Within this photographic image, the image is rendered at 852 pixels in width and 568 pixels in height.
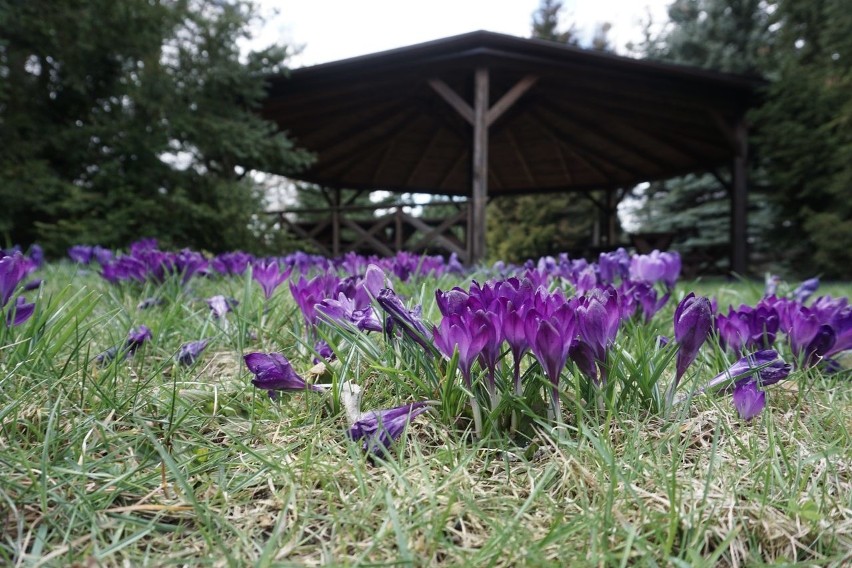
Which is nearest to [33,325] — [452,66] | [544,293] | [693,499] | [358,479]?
[358,479]

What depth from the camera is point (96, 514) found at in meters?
0.75

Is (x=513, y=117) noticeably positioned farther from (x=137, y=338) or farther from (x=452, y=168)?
(x=137, y=338)

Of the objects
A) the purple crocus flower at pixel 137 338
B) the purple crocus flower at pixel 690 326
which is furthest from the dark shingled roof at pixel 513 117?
the purple crocus flower at pixel 690 326

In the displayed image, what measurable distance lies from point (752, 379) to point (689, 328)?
24 centimetres

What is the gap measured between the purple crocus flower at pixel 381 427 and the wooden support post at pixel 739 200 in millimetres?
10045

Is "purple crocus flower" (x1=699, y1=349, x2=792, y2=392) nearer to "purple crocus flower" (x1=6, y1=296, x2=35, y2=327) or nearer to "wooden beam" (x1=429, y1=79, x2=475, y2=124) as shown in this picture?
"purple crocus flower" (x1=6, y1=296, x2=35, y2=327)

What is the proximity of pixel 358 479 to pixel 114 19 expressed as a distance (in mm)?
6676

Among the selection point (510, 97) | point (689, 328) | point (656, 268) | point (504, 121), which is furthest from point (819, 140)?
point (689, 328)

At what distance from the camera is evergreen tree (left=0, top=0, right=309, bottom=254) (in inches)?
220

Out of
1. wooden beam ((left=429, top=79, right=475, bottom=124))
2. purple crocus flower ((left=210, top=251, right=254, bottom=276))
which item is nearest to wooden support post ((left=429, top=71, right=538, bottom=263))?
wooden beam ((left=429, top=79, right=475, bottom=124))

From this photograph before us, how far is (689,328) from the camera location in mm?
980

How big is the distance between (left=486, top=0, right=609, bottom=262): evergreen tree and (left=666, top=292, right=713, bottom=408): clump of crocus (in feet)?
53.6

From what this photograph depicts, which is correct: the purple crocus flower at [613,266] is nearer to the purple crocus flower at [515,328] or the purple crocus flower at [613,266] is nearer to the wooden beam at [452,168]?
the purple crocus flower at [515,328]

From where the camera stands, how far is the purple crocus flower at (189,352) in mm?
1363
